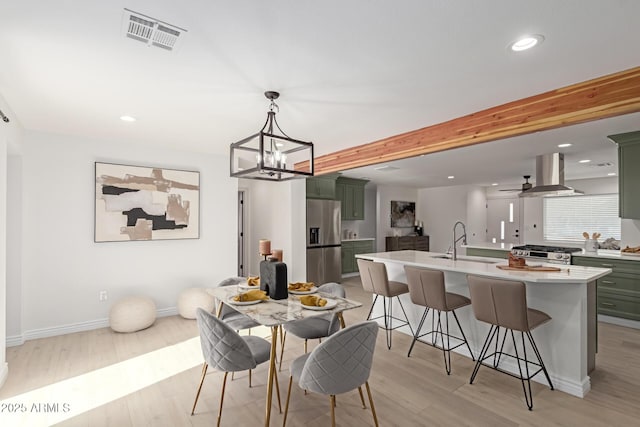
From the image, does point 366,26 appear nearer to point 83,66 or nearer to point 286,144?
point 83,66

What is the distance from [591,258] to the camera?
460 cm

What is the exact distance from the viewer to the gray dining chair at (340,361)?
6.02 ft

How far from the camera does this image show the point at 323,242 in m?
6.68

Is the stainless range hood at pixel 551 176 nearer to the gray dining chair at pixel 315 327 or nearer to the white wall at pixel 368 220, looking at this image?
the gray dining chair at pixel 315 327

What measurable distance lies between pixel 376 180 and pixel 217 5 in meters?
6.57

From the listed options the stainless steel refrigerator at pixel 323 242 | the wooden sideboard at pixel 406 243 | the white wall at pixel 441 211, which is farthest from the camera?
the white wall at pixel 441 211

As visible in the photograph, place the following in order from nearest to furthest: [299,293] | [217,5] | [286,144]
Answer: [217,5], [299,293], [286,144]

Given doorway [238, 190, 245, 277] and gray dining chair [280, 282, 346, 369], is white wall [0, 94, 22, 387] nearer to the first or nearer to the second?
gray dining chair [280, 282, 346, 369]

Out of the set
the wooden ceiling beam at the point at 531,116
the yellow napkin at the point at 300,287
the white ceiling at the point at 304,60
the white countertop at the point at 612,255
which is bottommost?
the yellow napkin at the point at 300,287

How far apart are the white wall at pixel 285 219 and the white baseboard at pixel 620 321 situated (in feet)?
14.3

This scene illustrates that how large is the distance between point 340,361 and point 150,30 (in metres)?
2.10

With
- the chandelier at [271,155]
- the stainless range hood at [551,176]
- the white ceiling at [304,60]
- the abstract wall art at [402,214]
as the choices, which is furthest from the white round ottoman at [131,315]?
the abstract wall art at [402,214]

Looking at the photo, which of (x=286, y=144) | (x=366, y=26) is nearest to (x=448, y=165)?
(x=286, y=144)

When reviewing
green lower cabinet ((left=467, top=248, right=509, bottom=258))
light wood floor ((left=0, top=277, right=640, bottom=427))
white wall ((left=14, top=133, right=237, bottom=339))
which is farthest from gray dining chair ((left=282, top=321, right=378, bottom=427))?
green lower cabinet ((left=467, top=248, right=509, bottom=258))
